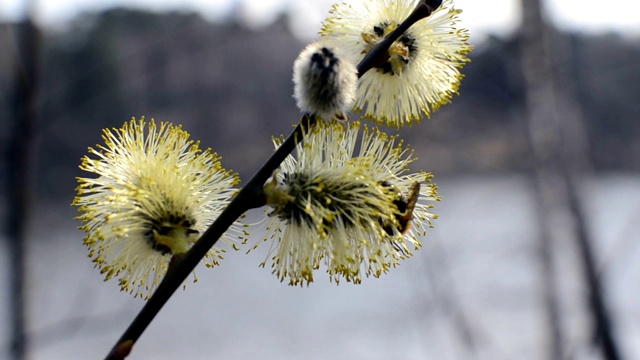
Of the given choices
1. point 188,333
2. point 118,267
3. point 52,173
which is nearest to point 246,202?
point 118,267

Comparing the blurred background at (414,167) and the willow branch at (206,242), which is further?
the blurred background at (414,167)

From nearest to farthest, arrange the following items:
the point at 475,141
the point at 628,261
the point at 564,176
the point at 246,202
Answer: the point at 246,202, the point at 564,176, the point at 628,261, the point at 475,141

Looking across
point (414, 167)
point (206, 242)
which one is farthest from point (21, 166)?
point (414, 167)

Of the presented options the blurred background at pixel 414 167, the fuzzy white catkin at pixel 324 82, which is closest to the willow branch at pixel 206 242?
the fuzzy white catkin at pixel 324 82

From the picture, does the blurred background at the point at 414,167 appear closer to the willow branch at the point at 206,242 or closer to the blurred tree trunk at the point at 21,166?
the blurred tree trunk at the point at 21,166

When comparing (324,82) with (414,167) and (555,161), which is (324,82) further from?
(414,167)

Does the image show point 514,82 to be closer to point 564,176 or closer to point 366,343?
point 564,176

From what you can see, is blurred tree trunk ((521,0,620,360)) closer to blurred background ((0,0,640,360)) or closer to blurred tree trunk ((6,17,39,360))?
blurred background ((0,0,640,360))
